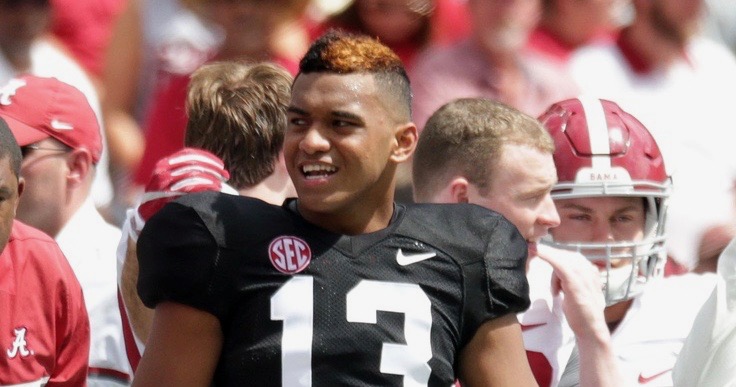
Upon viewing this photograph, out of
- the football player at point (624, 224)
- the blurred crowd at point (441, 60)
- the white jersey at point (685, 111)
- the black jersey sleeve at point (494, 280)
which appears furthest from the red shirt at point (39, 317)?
the white jersey at point (685, 111)

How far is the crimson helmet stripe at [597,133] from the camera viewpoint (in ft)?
14.0

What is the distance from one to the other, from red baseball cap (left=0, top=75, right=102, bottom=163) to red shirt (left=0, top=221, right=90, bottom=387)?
2.00 ft

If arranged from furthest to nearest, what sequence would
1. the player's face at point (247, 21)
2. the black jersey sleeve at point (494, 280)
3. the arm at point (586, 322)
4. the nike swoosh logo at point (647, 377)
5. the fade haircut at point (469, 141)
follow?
the player's face at point (247, 21)
the nike swoosh logo at point (647, 377)
the fade haircut at point (469, 141)
the arm at point (586, 322)
the black jersey sleeve at point (494, 280)

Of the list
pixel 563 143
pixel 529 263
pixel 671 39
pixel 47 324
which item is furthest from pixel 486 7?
pixel 47 324

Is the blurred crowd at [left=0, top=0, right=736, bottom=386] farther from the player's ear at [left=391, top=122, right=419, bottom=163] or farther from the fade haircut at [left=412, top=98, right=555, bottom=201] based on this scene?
the player's ear at [left=391, top=122, right=419, bottom=163]

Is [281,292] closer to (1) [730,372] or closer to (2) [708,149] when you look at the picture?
(1) [730,372]

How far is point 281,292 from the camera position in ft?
9.73

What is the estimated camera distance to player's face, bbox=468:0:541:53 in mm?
5779

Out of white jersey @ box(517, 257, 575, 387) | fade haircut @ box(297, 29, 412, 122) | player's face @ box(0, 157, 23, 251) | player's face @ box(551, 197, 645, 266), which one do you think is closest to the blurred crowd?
player's face @ box(551, 197, 645, 266)

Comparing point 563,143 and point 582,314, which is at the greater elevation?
point 563,143

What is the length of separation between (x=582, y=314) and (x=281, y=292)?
104cm

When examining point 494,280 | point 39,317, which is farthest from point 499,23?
point 494,280

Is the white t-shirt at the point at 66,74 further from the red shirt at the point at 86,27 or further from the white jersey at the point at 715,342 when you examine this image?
the white jersey at the point at 715,342

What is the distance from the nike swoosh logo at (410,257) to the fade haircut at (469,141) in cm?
85
